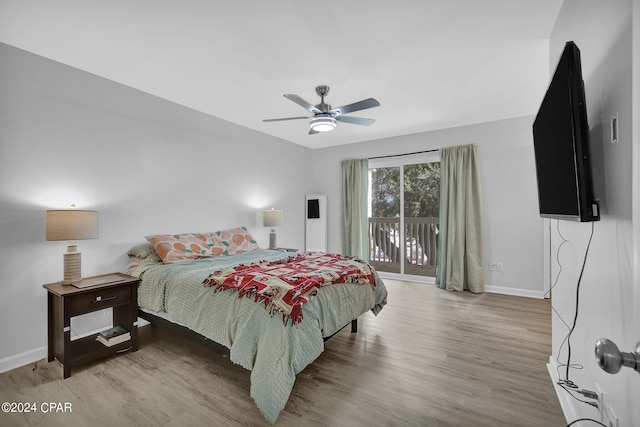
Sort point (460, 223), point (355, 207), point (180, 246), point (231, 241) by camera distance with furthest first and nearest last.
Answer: point (355, 207), point (460, 223), point (231, 241), point (180, 246)

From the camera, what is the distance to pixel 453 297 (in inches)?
159

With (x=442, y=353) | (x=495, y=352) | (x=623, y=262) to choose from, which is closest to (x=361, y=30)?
(x=623, y=262)

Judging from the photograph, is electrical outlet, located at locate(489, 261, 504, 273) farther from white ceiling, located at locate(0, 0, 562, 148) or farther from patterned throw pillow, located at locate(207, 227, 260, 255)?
patterned throw pillow, located at locate(207, 227, 260, 255)

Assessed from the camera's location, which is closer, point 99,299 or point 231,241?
point 99,299

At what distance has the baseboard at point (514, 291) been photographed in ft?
13.0

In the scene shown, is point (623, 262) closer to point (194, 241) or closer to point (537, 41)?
point (537, 41)

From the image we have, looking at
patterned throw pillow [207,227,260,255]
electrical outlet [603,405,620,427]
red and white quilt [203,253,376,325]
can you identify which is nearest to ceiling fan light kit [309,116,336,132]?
red and white quilt [203,253,376,325]

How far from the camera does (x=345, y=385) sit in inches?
78.2

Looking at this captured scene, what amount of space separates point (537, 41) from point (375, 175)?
3297 millimetres

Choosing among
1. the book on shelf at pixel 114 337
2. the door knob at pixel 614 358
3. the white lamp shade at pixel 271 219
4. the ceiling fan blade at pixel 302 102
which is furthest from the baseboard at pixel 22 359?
the door knob at pixel 614 358

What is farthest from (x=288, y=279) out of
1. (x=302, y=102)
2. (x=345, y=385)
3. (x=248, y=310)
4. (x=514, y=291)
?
(x=514, y=291)

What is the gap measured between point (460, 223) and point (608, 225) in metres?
3.38

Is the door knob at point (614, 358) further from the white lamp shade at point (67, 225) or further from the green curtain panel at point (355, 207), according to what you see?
the green curtain panel at point (355, 207)

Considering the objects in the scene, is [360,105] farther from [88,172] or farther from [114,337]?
[114,337]
